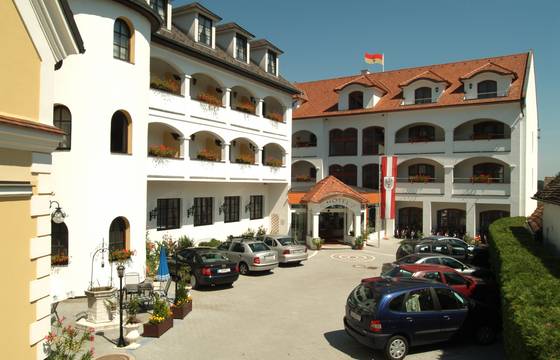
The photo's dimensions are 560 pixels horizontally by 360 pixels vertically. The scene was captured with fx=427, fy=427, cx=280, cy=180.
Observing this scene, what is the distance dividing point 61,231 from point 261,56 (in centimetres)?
1852

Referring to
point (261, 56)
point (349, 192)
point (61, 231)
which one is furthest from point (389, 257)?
point (61, 231)

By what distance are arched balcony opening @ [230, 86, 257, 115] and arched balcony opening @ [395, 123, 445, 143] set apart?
13557mm

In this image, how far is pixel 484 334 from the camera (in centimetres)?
1116

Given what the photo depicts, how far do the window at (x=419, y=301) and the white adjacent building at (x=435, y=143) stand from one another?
1816 cm

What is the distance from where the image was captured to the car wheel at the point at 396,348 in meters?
10.0

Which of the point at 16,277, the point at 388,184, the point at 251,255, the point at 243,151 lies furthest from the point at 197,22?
the point at 16,277

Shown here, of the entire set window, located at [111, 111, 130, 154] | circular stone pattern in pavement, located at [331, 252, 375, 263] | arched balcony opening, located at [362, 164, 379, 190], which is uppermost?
window, located at [111, 111, 130, 154]

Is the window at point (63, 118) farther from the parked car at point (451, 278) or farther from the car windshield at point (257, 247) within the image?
the parked car at point (451, 278)

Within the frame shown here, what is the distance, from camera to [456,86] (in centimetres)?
3344

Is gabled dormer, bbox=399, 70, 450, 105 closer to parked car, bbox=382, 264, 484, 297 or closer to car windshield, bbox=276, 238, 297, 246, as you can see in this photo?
car windshield, bbox=276, 238, 297, 246

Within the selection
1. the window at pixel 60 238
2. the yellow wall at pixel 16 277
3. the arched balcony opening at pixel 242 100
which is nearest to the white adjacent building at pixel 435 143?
the arched balcony opening at pixel 242 100

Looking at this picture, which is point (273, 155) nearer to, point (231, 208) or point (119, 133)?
point (231, 208)

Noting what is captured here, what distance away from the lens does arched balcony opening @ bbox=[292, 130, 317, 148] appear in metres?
38.7

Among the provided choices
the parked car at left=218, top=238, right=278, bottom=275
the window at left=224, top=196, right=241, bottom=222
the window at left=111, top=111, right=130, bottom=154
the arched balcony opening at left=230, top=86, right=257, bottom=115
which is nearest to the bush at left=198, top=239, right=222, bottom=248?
the window at left=224, top=196, right=241, bottom=222
